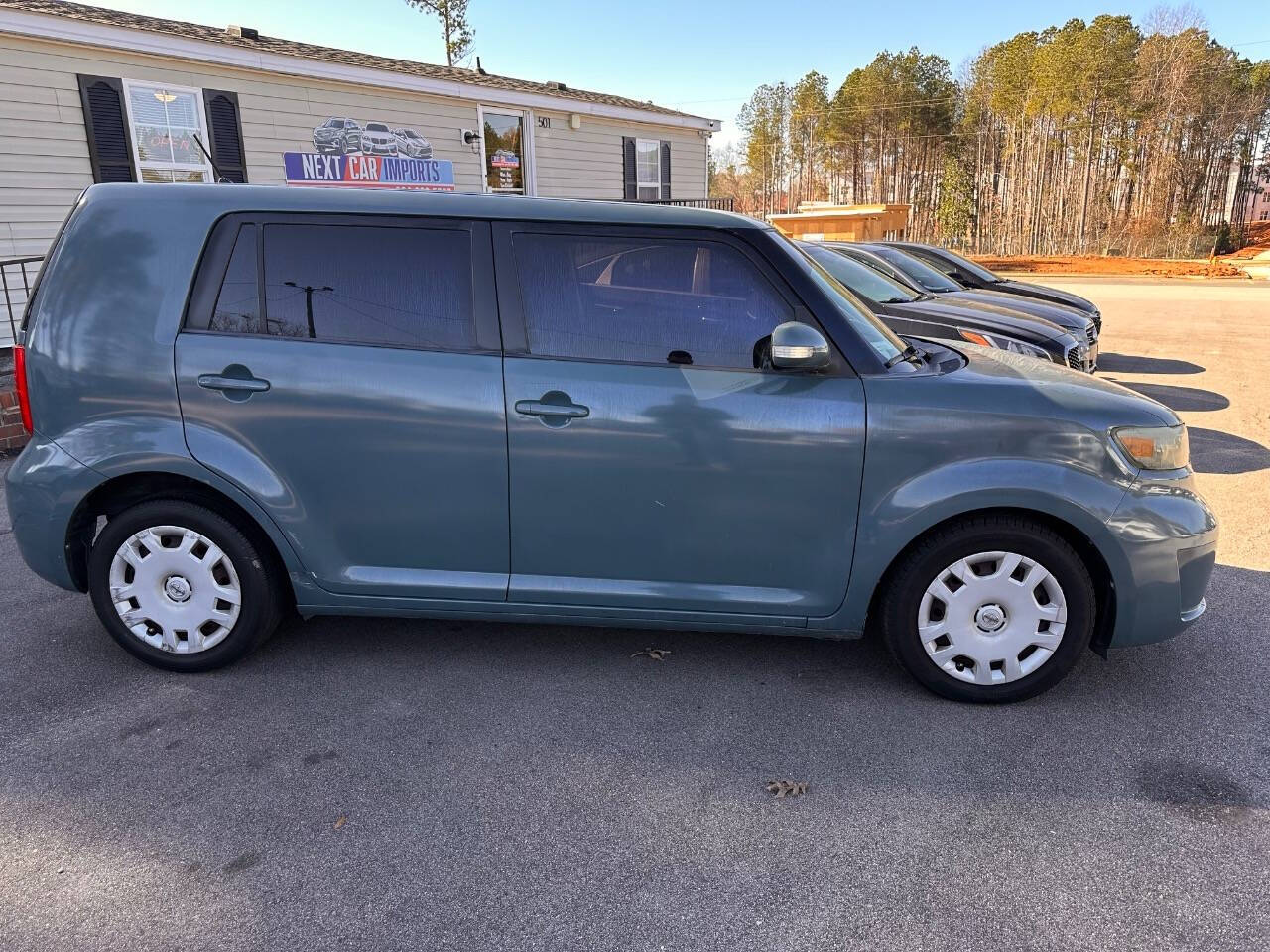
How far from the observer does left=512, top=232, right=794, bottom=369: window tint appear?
127 inches

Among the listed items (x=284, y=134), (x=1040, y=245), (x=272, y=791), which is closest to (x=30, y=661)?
(x=272, y=791)

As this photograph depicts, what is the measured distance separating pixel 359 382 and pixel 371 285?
0.39 meters

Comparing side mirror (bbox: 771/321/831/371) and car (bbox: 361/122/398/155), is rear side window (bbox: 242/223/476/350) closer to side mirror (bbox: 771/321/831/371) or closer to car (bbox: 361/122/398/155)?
side mirror (bbox: 771/321/831/371)

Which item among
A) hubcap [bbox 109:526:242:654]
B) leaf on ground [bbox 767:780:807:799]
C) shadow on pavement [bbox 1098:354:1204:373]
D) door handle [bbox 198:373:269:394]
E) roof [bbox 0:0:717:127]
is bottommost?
leaf on ground [bbox 767:780:807:799]

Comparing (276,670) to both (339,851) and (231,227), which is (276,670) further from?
(231,227)

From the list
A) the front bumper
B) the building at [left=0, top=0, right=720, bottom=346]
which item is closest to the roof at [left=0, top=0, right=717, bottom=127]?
the building at [left=0, top=0, right=720, bottom=346]

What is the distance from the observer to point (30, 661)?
3.68 m

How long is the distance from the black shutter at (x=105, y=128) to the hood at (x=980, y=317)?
9.19 m

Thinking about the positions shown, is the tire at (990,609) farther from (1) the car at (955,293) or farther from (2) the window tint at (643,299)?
(1) the car at (955,293)

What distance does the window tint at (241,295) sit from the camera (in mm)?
3342

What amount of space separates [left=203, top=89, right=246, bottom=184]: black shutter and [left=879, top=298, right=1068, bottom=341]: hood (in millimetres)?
8848

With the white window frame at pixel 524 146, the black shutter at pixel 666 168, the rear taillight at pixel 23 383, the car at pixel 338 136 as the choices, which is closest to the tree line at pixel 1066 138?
the black shutter at pixel 666 168

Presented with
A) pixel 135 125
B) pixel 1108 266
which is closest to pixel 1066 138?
pixel 1108 266

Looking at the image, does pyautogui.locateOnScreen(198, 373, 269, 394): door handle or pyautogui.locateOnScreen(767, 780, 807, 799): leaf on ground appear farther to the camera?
pyautogui.locateOnScreen(198, 373, 269, 394): door handle
